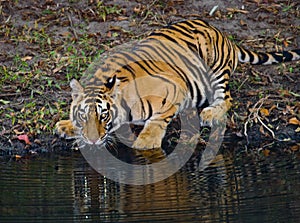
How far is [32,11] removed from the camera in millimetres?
11312

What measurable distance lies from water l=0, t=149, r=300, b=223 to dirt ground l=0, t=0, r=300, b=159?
0.73 meters

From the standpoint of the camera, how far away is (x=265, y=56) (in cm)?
971

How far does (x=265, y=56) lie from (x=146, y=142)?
7.14 ft

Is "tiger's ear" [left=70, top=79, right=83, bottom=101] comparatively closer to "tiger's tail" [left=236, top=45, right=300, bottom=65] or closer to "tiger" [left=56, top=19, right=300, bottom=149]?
"tiger" [left=56, top=19, right=300, bottom=149]

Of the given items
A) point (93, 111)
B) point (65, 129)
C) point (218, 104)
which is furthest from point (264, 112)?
point (65, 129)

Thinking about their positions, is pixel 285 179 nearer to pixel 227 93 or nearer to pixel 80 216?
pixel 80 216

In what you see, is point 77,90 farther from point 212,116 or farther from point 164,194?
point 164,194

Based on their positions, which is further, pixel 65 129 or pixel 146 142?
pixel 65 129

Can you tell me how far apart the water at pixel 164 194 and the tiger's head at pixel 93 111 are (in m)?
0.31

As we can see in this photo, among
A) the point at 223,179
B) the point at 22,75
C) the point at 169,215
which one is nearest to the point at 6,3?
the point at 22,75

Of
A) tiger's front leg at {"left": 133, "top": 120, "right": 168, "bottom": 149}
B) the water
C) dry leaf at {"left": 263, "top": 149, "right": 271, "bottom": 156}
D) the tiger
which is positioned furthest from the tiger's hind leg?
the water

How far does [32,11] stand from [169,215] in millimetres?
6020

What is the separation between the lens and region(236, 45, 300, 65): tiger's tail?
380 inches

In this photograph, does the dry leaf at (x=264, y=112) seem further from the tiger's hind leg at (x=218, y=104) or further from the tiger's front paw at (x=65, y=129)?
the tiger's front paw at (x=65, y=129)
